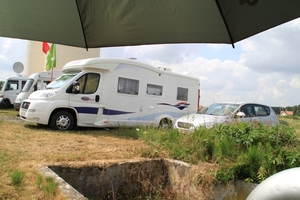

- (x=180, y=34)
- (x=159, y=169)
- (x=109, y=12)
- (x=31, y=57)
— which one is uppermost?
(x=31, y=57)

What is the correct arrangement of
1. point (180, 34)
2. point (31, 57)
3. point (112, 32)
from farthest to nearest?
point (31, 57), point (112, 32), point (180, 34)

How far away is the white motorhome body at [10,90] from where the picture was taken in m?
17.1

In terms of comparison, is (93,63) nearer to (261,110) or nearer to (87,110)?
(87,110)

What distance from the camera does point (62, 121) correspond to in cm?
890

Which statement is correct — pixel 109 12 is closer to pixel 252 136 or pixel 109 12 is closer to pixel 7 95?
pixel 252 136

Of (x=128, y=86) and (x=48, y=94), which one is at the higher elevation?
(x=128, y=86)

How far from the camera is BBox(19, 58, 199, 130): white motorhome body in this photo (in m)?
8.84

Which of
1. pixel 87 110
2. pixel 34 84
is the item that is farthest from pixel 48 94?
pixel 34 84

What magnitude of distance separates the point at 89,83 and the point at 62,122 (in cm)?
162

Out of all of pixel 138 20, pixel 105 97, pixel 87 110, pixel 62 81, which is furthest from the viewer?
pixel 105 97

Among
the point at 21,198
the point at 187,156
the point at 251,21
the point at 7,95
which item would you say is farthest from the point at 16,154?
the point at 7,95

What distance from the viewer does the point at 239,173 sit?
4.05 m

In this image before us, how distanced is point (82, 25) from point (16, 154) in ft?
10.3

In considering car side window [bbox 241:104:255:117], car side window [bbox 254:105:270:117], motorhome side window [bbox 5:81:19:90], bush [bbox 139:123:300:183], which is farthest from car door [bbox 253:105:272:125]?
motorhome side window [bbox 5:81:19:90]
